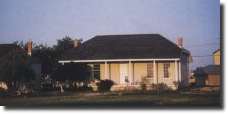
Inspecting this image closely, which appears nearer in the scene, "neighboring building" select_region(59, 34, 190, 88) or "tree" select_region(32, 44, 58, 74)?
"neighboring building" select_region(59, 34, 190, 88)

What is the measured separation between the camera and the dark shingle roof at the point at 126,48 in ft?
35.5

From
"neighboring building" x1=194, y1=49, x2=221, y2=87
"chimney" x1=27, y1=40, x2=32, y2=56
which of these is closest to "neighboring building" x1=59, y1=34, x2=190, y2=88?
"neighboring building" x1=194, y1=49, x2=221, y2=87

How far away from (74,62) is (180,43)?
2.68m

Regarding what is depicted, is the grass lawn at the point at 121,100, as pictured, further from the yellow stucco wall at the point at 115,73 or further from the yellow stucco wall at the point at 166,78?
the yellow stucco wall at the point at 115,73

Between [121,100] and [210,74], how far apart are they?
1839 millimetres

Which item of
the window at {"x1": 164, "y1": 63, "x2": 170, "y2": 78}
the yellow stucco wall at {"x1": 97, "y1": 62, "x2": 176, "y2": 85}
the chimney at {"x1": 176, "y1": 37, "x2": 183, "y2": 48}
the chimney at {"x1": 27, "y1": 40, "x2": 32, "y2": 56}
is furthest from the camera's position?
the chimney at {"x1": 27, "y1": 40, "x2": 32, "y2": 56}

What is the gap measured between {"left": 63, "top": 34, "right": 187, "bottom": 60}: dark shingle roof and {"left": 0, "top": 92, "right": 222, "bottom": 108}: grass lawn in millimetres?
899

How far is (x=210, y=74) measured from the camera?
9859 millimetres

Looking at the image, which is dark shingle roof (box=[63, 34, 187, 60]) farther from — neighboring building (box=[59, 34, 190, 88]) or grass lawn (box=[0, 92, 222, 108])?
grass lawn (box=[0, 92, 222, 108])

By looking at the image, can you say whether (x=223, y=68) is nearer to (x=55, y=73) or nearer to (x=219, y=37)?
(x=219, y=37)

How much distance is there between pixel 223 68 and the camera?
9.23 m

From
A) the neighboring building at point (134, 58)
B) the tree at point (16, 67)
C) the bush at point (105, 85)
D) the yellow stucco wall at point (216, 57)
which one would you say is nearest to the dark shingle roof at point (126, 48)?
the neighboring building at point (134, 58)

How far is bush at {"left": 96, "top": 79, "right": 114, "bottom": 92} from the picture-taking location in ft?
35.2

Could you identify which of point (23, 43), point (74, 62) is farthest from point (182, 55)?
point (23, 43)
